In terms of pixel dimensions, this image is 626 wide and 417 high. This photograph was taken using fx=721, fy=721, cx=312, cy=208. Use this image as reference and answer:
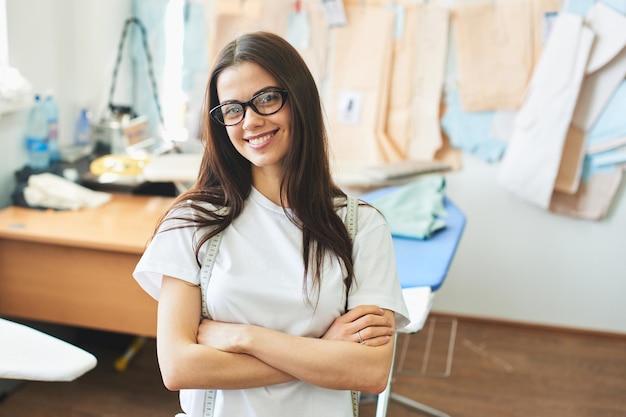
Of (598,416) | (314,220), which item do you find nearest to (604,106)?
(598,416)

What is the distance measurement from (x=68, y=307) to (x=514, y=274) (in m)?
2.08

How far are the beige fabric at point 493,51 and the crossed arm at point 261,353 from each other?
6.94 ft

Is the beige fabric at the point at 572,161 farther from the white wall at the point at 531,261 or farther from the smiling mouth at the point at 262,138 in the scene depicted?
the smiling mouth at the point at 262,138

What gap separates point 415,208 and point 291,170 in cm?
112

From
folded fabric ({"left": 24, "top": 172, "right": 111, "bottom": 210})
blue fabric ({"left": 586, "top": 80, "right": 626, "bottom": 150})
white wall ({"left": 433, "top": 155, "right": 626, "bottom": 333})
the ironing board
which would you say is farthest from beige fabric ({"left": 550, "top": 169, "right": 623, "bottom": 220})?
folded fabric ({"left": 24, "top": 172, "right": 111, "bottom": 210})

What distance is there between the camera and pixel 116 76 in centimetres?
337

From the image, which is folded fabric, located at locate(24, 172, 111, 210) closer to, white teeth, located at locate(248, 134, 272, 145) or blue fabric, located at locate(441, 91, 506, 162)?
white teeth, located at locate(248, 134, 272, 145)

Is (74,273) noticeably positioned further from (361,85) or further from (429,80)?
(429,80)

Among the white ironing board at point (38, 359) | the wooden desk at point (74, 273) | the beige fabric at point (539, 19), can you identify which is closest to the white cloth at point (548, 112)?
the beige fabric at point (539, 19)

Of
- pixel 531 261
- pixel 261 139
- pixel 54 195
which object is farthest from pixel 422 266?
pixel 531 261

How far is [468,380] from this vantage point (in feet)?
9.89

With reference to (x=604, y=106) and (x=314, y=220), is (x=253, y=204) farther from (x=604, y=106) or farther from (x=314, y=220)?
(x=604, y=106)

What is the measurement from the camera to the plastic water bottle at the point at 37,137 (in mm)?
2762

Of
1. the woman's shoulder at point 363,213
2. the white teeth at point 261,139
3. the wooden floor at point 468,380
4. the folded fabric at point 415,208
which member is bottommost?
the wooden floor at point 468,380
